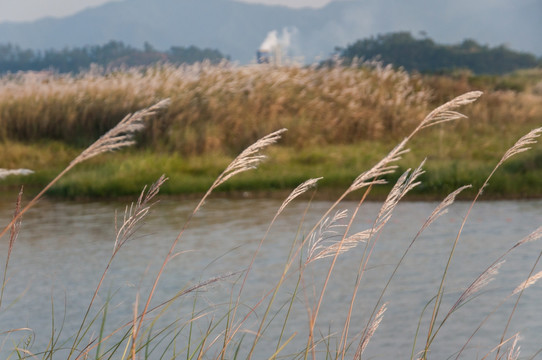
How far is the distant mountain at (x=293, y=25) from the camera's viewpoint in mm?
145000

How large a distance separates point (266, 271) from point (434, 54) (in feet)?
127

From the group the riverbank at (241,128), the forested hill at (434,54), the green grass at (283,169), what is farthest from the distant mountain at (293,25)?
the green grass at (283,169)

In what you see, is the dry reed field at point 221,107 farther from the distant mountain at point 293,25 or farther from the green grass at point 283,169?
the distant mountain at point 293,25

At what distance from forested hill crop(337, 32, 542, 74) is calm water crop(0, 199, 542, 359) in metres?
32.0

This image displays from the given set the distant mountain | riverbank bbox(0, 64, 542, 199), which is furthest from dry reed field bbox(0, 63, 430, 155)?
the distant mountain

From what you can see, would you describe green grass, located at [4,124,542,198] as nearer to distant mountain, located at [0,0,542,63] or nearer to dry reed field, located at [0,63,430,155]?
dry reed field, located at [0,63,430,155]

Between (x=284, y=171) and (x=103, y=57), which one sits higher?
(x=103, y=57)

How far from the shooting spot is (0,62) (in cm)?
6794

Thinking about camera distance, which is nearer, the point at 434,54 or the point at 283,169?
the point at 283,169

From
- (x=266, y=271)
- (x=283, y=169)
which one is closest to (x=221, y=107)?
(x=283, y=169)

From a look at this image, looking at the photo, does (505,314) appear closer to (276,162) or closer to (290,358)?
(290,358)

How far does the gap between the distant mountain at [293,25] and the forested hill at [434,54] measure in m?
87.2

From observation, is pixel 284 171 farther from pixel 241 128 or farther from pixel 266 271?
pixel 266 271

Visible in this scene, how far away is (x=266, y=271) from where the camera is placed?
6230mm
